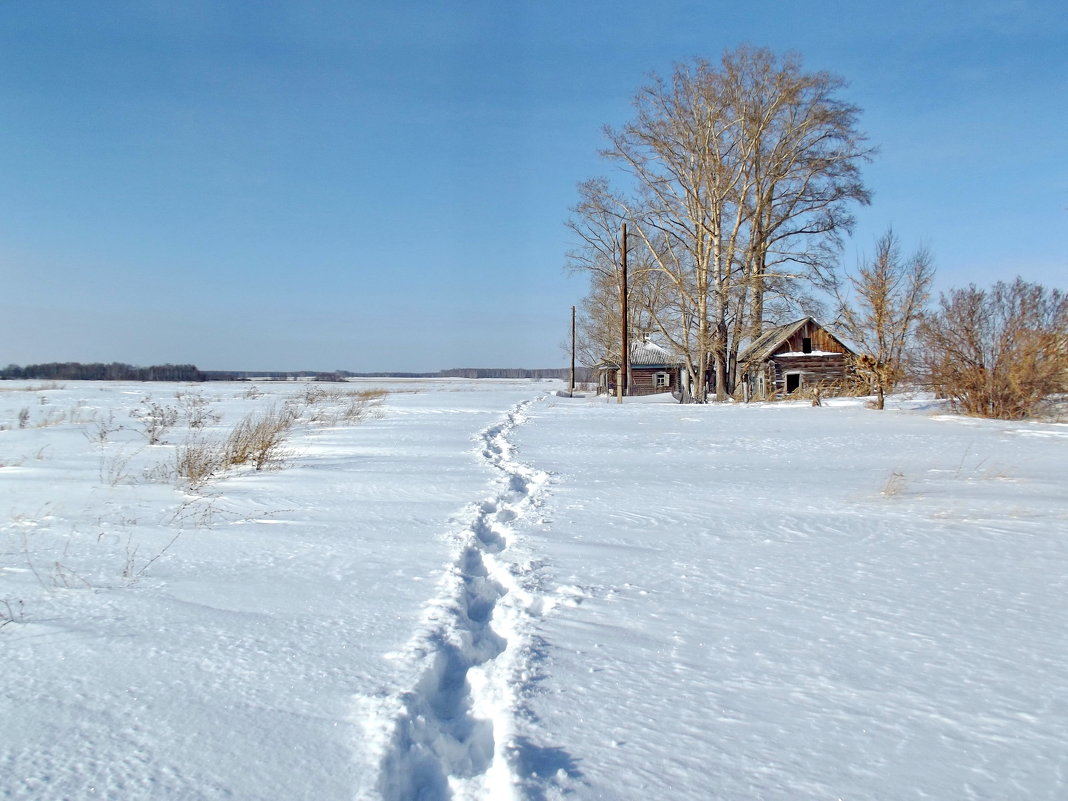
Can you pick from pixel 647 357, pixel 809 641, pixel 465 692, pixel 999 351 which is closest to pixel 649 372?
pixel 647 357

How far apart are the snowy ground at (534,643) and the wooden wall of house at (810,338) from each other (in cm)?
2808

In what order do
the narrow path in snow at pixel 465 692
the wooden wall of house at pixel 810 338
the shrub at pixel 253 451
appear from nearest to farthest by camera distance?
the narrow path in snow at pixel 465 692, the shrub at pixel 253 451, the wooden wall of house at pixel 810 338

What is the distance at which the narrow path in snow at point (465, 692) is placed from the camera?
191cm

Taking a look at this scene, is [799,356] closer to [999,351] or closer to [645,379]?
[645,379]

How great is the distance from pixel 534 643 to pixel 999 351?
1411cm

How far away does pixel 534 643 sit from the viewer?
2.82 metres

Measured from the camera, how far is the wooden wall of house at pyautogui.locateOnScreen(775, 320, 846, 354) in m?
33.0

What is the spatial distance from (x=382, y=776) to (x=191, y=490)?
16.8 ft

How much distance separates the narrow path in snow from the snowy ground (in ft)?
0.04

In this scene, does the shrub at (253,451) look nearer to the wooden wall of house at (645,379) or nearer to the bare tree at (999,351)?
the bare tree at (999,351)

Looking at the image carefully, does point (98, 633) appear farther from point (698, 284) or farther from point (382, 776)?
point (698, 284)

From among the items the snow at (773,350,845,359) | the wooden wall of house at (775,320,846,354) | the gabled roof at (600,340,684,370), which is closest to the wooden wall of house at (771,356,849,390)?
the snow at (773,350,845,359)

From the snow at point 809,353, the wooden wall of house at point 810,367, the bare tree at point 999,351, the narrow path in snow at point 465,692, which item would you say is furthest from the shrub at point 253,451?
the wooden wall of house at point 810,367

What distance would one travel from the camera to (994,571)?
3734 millimetres
